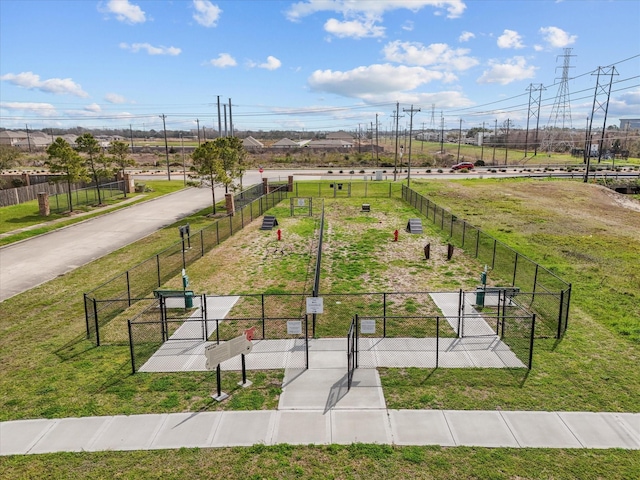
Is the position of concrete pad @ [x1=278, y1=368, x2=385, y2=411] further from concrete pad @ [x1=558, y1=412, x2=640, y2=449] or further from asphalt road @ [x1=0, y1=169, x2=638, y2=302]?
asphalt road @ [x1=0, y1=169, x2=638, y2=302]

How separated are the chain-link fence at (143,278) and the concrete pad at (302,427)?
553 cm

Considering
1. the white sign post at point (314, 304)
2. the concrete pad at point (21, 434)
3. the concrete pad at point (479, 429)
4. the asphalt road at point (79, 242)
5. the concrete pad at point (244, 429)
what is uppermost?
the white sign post at point (314, 304)

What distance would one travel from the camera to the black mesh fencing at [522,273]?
1488 centimetres

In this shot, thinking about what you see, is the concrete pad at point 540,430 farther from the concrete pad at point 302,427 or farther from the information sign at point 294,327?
the information sign at point 294,327

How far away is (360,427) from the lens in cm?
975

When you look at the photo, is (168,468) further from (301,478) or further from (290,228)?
(290,228)

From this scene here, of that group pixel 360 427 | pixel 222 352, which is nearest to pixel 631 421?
pixel 360 427

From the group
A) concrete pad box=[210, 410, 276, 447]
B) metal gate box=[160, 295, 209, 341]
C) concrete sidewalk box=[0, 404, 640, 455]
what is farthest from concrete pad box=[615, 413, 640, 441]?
metal gate box=[160, 295, 209, 341]

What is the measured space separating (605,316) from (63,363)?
18.0 m

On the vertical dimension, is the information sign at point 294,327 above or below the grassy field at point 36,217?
above

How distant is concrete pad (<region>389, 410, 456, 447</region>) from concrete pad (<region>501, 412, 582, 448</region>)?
149 cm

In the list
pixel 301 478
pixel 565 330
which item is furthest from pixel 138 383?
pixel 565 330

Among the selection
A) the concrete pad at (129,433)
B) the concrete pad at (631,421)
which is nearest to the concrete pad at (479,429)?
the concrete pad at (631,421)

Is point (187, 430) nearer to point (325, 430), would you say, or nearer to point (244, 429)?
point (244, 429)
